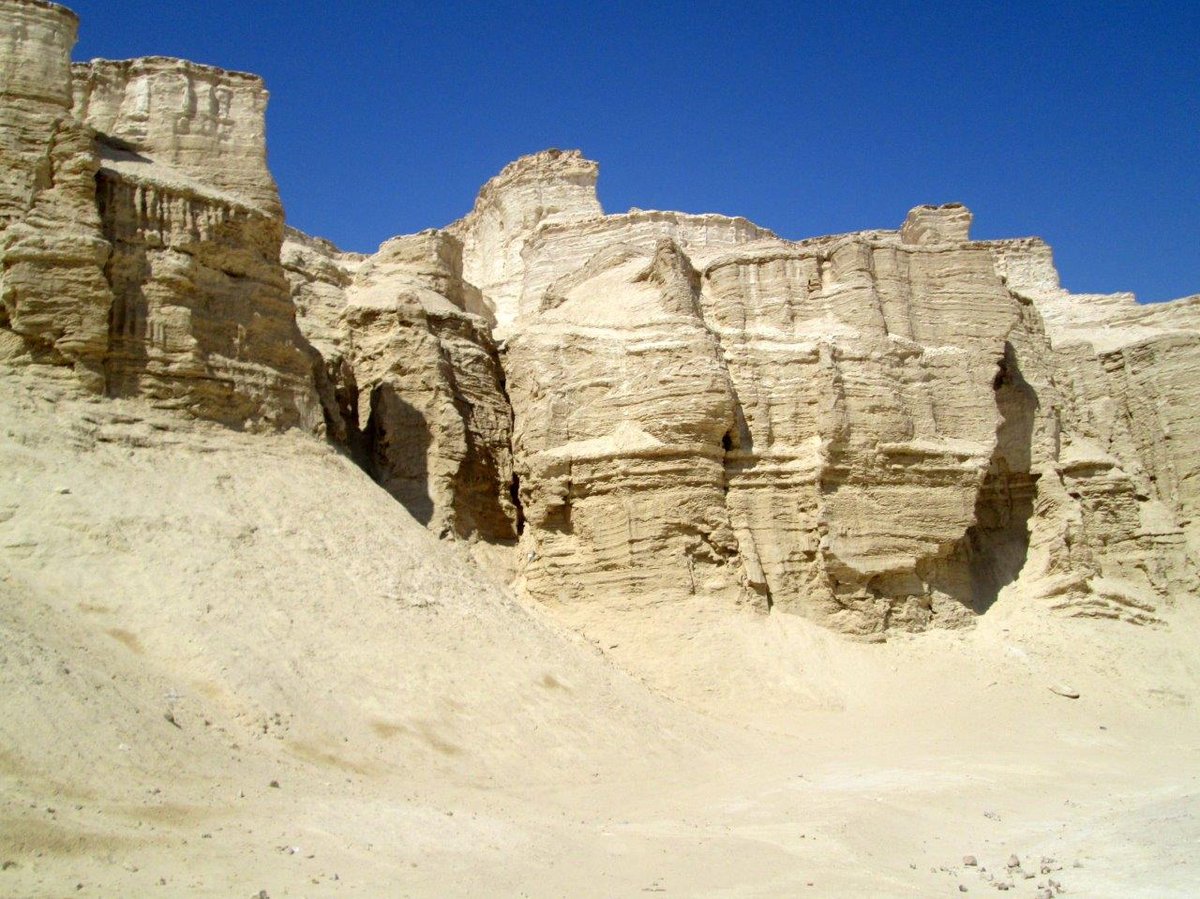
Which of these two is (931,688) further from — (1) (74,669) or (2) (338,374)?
(1) (74,669)

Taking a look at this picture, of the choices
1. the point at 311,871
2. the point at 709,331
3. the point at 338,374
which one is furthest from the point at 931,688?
the point at 311,871

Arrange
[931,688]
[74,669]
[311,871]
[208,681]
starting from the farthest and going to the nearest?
[931,688]
[208,681]
[74,669]
[311,871]

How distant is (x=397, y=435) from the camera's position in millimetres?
22453

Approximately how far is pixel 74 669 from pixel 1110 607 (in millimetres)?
20156

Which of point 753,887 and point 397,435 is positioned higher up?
point 397,435

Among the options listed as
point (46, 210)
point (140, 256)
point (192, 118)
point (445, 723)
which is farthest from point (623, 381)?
point (46, 210)

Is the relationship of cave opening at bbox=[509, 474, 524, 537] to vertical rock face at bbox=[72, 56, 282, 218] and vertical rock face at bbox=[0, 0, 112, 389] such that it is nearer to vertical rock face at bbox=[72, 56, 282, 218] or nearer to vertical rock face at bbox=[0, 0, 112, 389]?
vertical rock face at bbox=[72, 56, 282, 218]

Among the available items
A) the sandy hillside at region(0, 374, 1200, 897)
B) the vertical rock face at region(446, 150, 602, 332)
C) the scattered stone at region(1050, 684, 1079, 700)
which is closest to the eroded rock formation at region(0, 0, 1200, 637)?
the sandy hillside at region(0, 374, 1200, 897)

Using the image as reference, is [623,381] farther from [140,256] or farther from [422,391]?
[140,256]

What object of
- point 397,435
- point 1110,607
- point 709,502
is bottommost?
point 1110,607

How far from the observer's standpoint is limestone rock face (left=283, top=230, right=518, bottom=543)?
2222 centimetres

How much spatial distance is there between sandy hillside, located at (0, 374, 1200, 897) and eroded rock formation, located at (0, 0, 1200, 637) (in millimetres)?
1135

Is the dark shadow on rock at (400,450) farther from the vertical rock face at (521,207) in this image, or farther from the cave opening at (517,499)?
the vertical rock face at (521,207)

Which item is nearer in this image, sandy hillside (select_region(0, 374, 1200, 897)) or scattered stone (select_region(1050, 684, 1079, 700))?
sandy hillside (select_region(0, 374, 1200, 897))
